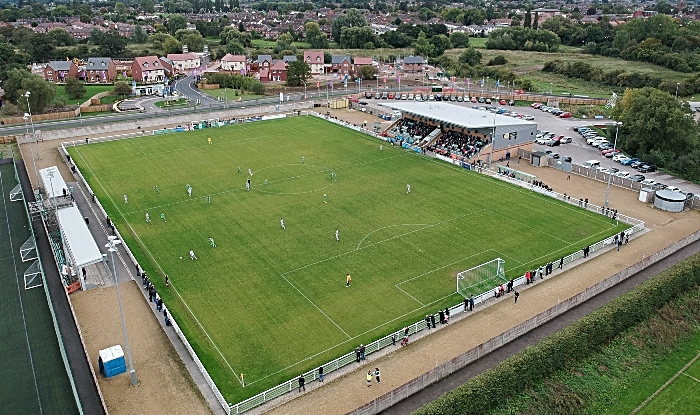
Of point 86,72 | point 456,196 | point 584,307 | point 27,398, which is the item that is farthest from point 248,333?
point 86,72

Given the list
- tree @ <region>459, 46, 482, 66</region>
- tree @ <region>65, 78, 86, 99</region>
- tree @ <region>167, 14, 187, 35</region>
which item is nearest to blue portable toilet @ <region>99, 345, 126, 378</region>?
tree @ <region>65, 78, 86, 99</region>

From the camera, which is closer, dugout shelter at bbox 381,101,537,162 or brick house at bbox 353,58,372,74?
dugout shelter at bbox 381,101,537,162

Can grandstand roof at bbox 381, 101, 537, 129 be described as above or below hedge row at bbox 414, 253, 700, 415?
above

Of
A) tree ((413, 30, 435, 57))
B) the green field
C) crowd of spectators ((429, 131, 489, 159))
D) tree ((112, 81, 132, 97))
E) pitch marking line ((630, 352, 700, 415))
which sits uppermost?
tree ((413, 30, 435, 57))

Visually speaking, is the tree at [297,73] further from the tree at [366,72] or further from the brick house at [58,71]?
the brick house at [58,71]

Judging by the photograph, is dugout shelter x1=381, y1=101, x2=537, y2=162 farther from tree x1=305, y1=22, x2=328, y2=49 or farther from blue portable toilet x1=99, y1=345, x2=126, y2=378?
tree x1=305, y1=22, x2=328, y2=49
